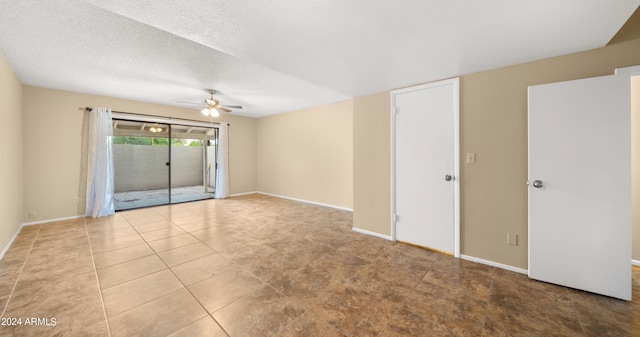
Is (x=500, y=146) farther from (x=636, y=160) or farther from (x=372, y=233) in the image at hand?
(x=372, y=233)

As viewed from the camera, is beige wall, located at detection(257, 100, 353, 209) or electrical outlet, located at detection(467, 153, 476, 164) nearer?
electrical outlet, located at detection(467, 153, 476, 164)

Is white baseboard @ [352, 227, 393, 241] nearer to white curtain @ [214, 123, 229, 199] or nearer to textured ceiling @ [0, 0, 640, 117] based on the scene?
textured ceiling @ [0, 0, 640, 117]

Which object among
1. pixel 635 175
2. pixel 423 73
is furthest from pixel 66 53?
pixel 635 175

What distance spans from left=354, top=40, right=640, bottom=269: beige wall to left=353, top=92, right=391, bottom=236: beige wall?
0.97 meters

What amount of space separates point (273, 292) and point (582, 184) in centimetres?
293

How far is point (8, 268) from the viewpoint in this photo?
2.41m

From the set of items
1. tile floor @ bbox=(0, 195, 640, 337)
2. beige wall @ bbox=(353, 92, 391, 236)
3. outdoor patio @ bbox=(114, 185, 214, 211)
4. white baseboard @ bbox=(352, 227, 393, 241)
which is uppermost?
beige wall @ bbox=(353, 92, 391, 236)

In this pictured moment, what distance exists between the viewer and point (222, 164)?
6.41 metres

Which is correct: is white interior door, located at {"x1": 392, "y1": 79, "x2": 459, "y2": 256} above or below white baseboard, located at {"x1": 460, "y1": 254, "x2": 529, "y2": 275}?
above

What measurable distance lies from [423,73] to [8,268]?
503 centimetres

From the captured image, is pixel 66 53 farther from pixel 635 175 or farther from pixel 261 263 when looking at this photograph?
pixel 635 175

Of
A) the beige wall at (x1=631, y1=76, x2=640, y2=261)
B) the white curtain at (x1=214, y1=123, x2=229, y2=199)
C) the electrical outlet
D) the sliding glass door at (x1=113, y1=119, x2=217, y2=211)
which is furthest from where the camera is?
the white curtain at (x1=214, y1=123, x2=229, y2=199)

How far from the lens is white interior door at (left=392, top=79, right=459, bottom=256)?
2822 millimetres

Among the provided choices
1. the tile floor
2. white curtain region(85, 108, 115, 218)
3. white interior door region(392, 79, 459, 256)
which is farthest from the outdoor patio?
white interior door region(392, 79, 459, 256)
